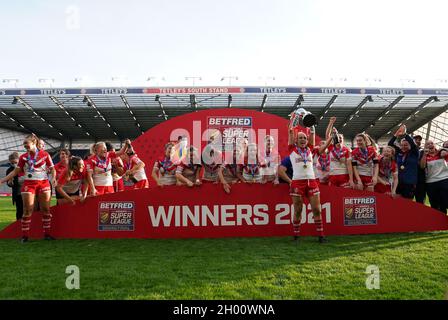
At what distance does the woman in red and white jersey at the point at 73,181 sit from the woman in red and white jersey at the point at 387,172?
207 inches

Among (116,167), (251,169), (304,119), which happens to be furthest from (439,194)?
(116,167)

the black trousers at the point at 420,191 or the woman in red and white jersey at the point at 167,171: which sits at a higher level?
the woman in red and white jersey at the point at 167,171

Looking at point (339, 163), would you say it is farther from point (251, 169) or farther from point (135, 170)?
point (135, 170)

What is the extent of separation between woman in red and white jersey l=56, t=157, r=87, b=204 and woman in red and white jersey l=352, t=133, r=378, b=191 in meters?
4.78

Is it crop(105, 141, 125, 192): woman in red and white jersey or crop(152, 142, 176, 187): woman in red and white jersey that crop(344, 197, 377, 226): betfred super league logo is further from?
crop(105, 141, 125, 192): woman in red and white jersey

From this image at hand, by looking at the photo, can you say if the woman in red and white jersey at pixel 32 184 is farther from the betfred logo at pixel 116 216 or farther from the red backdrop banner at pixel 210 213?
the betfred logo at pixel 116 216

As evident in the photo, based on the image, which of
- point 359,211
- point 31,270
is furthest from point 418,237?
point 31,270

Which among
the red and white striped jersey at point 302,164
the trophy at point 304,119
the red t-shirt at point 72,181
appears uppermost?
the trophy at point 304,119

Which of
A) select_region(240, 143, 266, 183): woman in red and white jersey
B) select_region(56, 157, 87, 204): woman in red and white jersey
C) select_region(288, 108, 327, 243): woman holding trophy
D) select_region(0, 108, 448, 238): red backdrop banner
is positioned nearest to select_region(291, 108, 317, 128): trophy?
select_region(288, 108, 327, 243): woman holding trophy

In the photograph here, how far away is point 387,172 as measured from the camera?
6.52 meters

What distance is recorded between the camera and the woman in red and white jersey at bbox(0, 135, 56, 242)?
18.6 ft

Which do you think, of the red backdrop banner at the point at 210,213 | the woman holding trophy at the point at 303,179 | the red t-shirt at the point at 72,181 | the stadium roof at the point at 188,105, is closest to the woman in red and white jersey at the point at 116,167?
the red t-shirt at the point at 72,181

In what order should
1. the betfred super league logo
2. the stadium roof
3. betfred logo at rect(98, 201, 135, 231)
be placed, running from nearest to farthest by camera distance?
betfred logo at rect(98, 201, 135, 231)
the betfred super league logo
the stadium roof

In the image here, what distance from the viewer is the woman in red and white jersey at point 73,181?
20.3ft
